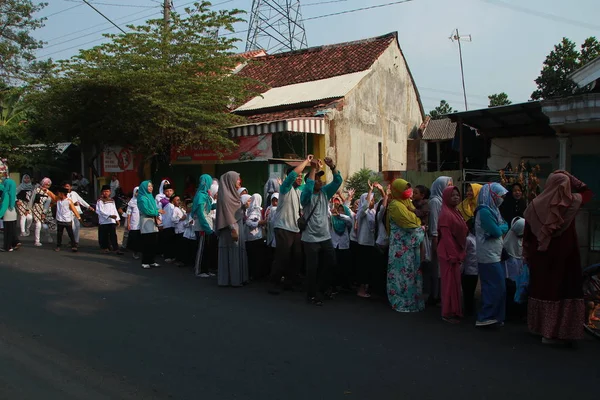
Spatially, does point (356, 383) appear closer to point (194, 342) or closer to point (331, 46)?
point (194, 342)

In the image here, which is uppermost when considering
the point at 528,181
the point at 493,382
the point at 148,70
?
the point at 148,70

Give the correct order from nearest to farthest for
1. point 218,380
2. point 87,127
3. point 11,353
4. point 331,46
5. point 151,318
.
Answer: point 218,380
point 11,353
point 151,318
point 87,127
point 331,46

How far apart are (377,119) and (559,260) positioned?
12.4 m

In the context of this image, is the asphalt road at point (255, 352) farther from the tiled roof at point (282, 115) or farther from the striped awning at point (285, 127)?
the tiled roof at point (282, 115)

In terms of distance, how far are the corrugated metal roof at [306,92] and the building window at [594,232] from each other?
791 centimetres

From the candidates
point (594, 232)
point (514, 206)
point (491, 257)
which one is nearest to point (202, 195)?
Result: point (491, 257)

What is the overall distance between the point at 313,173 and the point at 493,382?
3.29 metres

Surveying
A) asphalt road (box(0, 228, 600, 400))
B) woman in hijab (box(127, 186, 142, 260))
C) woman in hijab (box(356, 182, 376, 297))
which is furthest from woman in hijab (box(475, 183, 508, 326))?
woman in hijab (box(127, 186, 142, 260))

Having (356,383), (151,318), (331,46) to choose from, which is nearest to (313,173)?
(151,318)

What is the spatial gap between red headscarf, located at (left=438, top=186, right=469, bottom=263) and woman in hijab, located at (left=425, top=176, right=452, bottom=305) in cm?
62

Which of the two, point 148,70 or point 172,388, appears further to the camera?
point 148,70

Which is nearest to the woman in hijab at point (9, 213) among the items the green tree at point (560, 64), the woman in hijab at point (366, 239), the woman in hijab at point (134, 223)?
the woman in hijab at point (134, 223)

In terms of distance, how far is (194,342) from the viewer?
4734mm

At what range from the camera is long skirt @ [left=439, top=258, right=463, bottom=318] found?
5.52 metres
